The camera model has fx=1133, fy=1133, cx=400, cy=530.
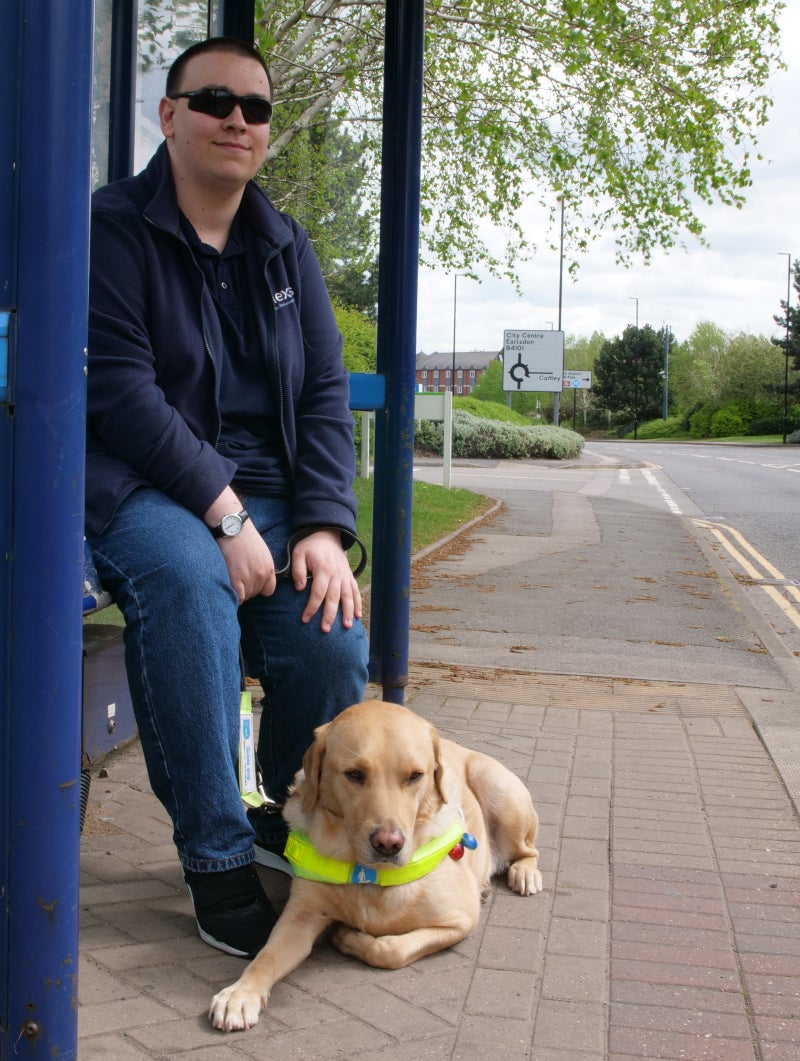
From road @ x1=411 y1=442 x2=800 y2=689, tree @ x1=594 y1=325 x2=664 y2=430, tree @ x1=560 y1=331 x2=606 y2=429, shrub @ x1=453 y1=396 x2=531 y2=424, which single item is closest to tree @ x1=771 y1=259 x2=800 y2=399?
tree @ x1=594 y1=325 x2=664 y2=430

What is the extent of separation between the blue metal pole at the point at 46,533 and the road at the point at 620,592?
4.63m

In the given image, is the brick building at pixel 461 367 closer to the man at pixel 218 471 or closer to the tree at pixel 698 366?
the tree at pixel 698 366

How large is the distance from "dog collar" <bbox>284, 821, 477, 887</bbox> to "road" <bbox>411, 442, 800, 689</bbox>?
3678 millimetres

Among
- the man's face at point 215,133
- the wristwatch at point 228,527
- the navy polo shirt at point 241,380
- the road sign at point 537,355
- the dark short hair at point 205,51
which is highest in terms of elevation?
the road sign at point 537,355

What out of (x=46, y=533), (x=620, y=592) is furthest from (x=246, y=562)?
(x=620, y=592)

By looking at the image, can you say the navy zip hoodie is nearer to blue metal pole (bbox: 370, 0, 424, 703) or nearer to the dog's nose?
the dog's nose

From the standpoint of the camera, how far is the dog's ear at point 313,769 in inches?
113

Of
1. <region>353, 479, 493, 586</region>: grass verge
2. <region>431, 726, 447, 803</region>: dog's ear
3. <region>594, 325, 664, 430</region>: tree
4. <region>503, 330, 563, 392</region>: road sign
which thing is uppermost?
<region>594, 325, 664, 430</region>: tree

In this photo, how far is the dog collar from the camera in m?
2.78

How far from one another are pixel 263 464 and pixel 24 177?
137 cm

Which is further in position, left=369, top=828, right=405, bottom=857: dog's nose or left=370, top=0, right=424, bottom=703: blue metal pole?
left=370, top=0, right=424, bottom=703: blue metal pole

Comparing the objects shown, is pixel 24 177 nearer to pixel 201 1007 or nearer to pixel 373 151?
pixel 201 1007

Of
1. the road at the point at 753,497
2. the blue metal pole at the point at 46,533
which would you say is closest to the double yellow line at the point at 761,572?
the road at the point at 753,497

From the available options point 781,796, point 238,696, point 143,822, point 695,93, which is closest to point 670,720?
point 781,796
